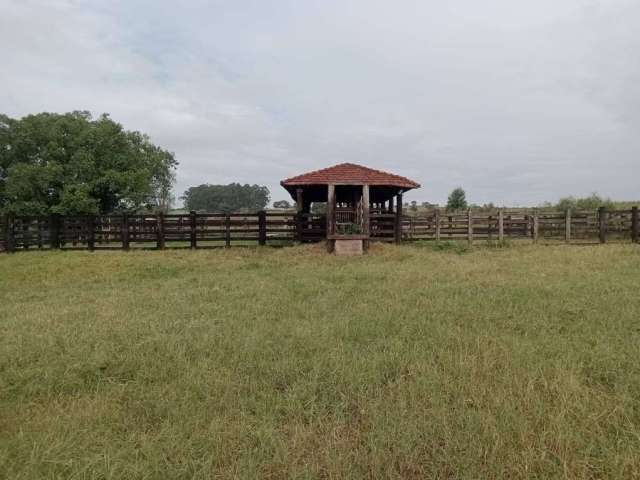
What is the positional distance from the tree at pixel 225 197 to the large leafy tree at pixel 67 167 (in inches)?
3198

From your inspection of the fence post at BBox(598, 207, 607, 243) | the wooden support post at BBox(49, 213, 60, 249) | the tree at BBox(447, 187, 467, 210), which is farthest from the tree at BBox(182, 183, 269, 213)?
the fence post at BBox(598, 207, 607, 243)

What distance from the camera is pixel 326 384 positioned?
3.48 metres

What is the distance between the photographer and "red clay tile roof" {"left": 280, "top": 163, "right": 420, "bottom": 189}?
14797mm

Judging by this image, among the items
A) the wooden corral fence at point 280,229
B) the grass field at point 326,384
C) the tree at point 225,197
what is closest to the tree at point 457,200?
the wooden corral fence at point 280,229

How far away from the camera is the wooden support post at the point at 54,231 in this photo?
16141 mm

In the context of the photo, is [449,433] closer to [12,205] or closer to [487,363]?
[487,363]

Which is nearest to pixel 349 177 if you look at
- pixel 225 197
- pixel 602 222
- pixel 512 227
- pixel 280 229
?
pixel 280 229

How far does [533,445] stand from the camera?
2535 millimetres

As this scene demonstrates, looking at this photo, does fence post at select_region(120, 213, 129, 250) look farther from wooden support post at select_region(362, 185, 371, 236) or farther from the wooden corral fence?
wooden support post at select_region(362, 185, 371, 236)

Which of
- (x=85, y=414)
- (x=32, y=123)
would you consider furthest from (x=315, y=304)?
(x=32, y=123)

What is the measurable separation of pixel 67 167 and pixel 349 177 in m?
26.1

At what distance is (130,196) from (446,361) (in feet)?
113

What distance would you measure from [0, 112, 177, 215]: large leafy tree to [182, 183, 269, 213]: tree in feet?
266

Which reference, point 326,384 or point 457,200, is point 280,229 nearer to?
point 326,384
